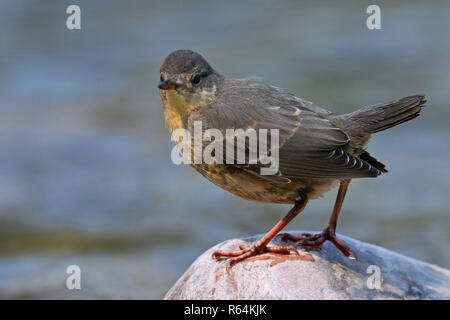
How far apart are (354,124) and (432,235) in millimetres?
3895

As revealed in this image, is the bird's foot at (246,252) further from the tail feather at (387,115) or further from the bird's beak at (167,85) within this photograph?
the bird's beak at (167,85)

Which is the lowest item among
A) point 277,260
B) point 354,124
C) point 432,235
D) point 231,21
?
point 432,235

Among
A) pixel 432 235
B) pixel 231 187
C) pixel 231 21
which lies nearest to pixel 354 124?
pixel 231 187

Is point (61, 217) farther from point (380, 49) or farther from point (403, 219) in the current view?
point (380, 49)

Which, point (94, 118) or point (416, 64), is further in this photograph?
point (416, 64)

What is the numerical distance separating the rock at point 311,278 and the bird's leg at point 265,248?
4cm

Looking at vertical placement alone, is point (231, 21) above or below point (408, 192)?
above

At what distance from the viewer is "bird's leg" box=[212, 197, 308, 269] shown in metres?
4.97

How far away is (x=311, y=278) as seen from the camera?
4.75 m

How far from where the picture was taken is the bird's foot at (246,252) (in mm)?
4977

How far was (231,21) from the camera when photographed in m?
15.0

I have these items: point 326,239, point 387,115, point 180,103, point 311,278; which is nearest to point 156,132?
point 180,103

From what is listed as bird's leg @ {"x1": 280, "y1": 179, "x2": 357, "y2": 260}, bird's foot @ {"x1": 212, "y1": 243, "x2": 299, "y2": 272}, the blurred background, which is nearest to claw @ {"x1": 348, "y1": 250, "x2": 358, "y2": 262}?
bird's leg @ {"x1": 280, "y1": 179, "x2": 357, "y2": 260}

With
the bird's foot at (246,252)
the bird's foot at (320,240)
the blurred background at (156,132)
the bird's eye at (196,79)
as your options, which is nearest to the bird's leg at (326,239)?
the bird's foot at (320,240)
